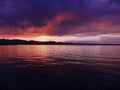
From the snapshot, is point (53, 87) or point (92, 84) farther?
point (92, 84)

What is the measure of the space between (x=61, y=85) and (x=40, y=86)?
247cm

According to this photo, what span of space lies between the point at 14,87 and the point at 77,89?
7143 mm

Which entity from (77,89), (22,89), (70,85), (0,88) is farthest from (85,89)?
(0,88)

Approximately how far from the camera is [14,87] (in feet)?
46.8

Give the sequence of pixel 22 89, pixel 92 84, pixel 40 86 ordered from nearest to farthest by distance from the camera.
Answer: pixel 22 89
pixel 40 86
pixel 92 84

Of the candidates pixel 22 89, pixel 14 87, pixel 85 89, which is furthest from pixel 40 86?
pixel 85 89

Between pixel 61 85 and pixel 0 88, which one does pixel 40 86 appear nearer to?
pixel 61 85

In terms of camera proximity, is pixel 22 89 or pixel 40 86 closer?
pixel 22 89

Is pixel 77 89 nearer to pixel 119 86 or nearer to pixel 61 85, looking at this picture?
pixel 61 85

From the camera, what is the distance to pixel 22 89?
13578mm

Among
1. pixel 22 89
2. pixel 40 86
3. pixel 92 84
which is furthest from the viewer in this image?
pixel 92 84

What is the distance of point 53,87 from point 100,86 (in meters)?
5.56

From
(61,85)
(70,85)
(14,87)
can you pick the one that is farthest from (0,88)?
(70,85)

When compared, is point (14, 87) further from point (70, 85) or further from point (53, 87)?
point (70, 85)
